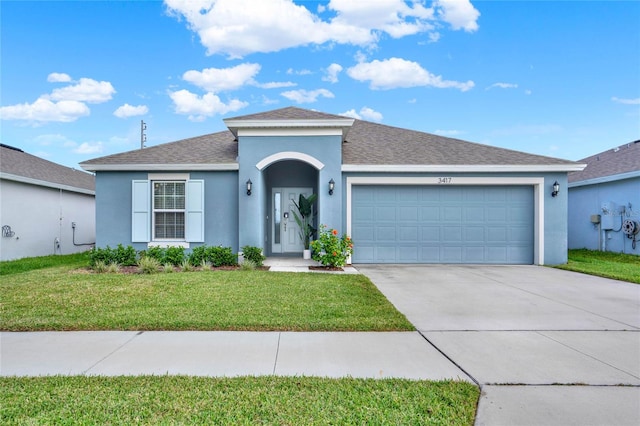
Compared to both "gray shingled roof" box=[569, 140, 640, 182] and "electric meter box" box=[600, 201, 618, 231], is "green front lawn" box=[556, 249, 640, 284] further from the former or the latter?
"gray shingled roof" box=[569, 140, 640, 182]

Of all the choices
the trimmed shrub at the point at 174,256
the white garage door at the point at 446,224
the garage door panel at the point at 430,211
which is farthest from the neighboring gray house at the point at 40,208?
the garage door panel at the point at 430,211

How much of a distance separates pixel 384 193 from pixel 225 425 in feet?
29.4

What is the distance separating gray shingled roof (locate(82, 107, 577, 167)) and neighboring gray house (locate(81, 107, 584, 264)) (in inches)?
2.4

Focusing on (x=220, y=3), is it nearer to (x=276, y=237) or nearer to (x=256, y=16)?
(x=256, y=16)

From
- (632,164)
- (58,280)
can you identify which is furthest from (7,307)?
(632,164)

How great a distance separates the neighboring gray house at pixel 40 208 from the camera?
1153 centimetres

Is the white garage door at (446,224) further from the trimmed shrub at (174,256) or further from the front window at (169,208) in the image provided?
the front window at (169,208)

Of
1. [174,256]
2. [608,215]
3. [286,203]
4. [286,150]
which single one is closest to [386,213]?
[286,150]

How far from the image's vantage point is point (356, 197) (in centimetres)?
1054

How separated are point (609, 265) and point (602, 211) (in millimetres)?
4321

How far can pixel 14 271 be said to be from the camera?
916cm

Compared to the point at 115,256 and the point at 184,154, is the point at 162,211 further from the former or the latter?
the point at 184,154

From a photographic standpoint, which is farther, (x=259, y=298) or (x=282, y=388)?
(x=259, y=298)

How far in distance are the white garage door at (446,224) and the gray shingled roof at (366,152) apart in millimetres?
862
